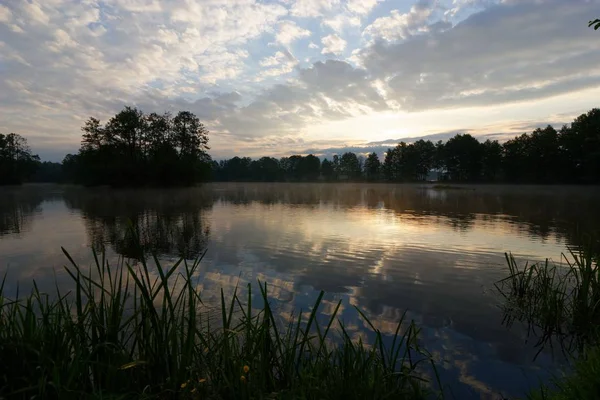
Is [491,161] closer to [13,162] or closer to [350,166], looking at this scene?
[350,166]

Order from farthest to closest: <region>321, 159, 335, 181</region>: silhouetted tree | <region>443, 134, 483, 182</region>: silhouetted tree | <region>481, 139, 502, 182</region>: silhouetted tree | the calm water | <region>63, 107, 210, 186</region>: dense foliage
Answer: <region>321, 159, 335, 181</region>: silhouetted tree, <region>443, 134, 483, 182</region>: silhouetted tree, <region>481, 139, 502, 182</region>: silhouetted tree, <region>63, 107, 210, 186</region>: dense foliage, the calm water

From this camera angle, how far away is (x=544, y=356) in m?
5.39

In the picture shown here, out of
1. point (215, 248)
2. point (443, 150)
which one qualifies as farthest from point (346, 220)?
point (443, 150)

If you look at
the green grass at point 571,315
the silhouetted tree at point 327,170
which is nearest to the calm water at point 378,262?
the green grass at point 571,315

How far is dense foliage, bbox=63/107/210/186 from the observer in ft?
240

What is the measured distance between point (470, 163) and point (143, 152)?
106467 millimetres

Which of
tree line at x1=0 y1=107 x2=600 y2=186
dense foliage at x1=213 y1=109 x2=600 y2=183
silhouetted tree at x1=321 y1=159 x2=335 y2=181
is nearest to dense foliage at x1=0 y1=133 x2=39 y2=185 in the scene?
tree line at x1=0 y1=107 x2=600 y2=186

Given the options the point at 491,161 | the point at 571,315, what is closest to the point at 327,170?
the point at 491,161

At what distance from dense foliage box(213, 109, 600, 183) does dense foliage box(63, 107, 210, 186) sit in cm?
5677

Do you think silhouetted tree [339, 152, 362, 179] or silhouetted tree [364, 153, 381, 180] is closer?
silhouetted tree [364, 153, 381, 180]

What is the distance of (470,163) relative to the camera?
119 metres

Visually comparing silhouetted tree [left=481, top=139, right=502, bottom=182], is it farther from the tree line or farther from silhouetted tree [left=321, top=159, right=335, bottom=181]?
silhouetted tree [left=321, top=159, right=335, bottom=181]

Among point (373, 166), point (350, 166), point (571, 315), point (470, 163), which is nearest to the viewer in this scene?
point (571, 315)

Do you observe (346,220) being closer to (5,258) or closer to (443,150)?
(5,258)
